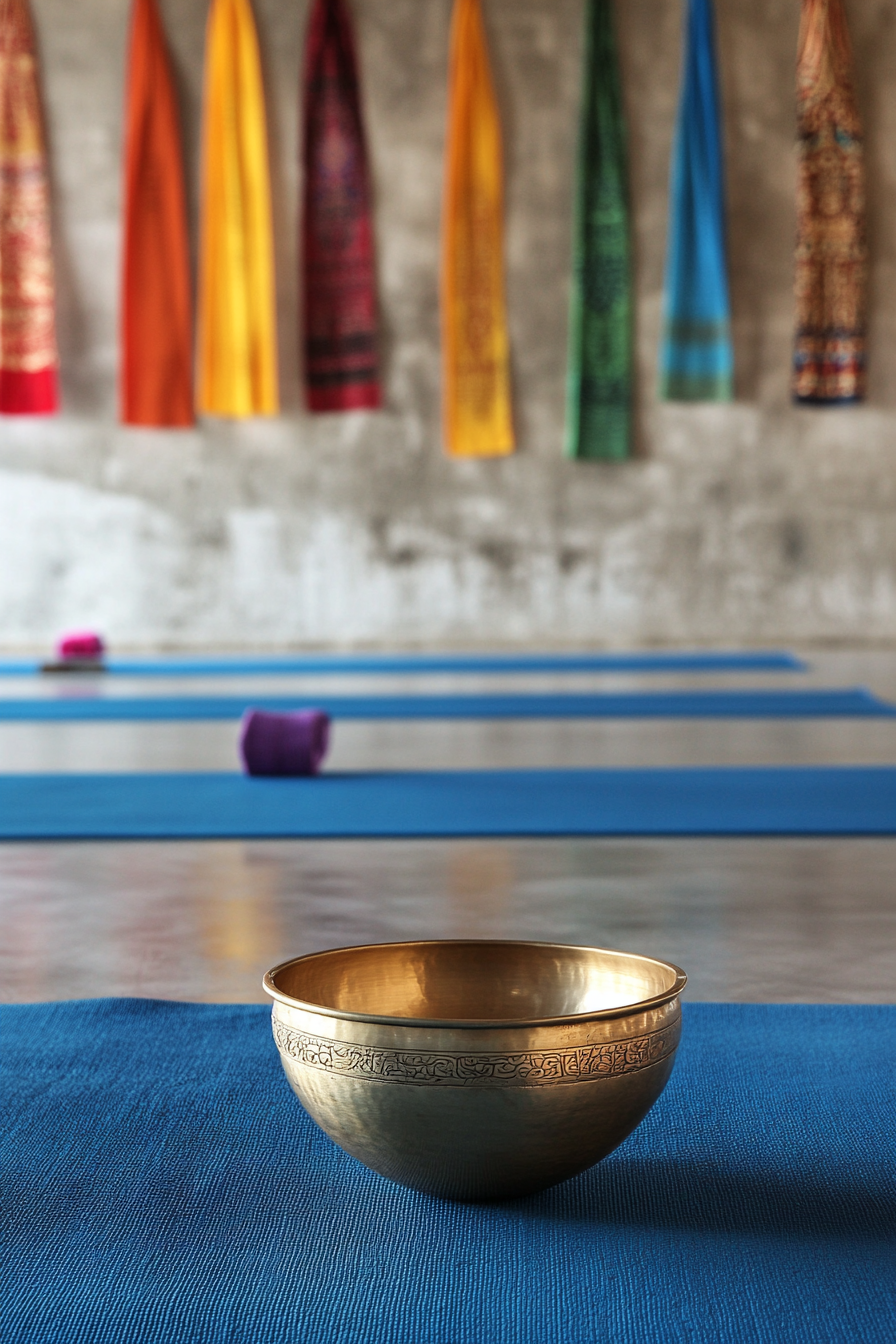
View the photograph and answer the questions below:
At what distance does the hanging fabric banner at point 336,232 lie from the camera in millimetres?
8672

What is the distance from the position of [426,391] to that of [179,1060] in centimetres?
795

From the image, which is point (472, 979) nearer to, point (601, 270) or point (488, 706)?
point (488, 706)

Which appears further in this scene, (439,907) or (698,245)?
(698,245)

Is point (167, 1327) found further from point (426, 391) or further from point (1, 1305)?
point (426, 391)

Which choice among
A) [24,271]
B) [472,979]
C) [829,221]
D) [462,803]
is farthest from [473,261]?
[472,979]

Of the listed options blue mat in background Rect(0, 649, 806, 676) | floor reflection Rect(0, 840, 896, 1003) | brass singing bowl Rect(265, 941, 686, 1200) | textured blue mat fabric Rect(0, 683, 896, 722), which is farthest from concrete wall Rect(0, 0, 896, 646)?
brass singing bowl Rect(265, 941, 686, 1200)

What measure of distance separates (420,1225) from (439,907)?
1.11 meters

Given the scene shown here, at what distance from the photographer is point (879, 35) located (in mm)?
8719

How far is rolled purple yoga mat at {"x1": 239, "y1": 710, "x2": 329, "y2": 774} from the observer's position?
3299 millimetres

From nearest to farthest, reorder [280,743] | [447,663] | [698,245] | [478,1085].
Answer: [478,1085] < [280,743] < [447,663] < [698,245]

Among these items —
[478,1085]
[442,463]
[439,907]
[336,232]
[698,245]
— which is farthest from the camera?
[442,463]

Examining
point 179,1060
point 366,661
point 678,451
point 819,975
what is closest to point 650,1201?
point 179,1060

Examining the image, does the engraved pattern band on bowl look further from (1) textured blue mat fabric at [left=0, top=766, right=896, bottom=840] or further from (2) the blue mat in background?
(2) the blue mat in background

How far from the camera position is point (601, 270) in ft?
28.6
